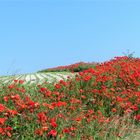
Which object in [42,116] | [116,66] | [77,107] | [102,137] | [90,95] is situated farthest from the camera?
[116,66]

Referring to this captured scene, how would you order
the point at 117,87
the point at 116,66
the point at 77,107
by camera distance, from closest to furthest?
1. the point at 77,107
2. the point at 117,87
3. the point at 116,66

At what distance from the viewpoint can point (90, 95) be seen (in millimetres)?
11641

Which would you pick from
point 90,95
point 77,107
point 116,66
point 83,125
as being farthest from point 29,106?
point 116,66

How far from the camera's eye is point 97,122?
29.6 ft

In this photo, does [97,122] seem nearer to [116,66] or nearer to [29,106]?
[29,106]

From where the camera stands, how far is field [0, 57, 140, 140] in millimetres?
8039

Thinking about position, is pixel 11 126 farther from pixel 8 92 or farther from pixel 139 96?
pixel 139 96

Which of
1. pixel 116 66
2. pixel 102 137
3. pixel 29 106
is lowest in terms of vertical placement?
pixel 102 137

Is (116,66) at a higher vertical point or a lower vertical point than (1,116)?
higher

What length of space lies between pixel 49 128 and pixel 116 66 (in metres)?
8.14

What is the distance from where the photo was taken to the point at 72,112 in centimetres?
956

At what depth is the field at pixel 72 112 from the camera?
804cm

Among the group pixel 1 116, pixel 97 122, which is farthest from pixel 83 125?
pixel 1 116

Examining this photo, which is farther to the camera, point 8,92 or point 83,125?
point 8,92
